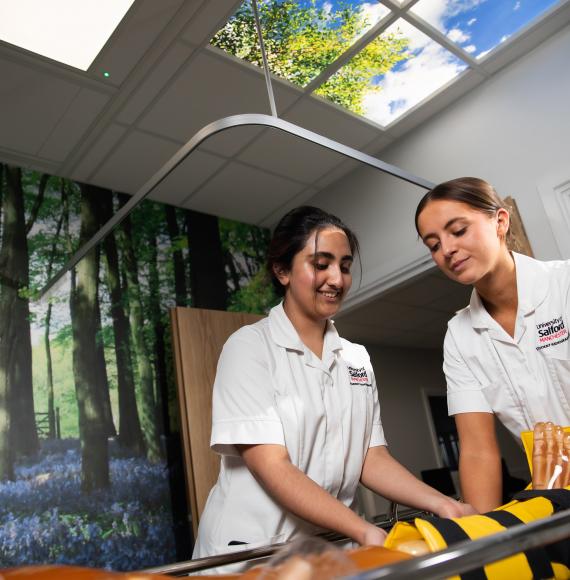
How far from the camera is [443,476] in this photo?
546 centimetres

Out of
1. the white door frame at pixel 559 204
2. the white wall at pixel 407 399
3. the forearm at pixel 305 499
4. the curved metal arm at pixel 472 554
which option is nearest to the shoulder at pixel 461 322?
the forearm at pixel 305 499

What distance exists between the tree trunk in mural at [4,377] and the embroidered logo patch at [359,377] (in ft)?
6.60

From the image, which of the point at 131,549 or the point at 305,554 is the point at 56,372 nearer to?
the point at 131,549

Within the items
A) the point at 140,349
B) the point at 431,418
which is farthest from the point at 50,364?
the point at 431,418

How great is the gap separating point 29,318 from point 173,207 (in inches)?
50.1

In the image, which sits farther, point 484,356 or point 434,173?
point 434,173

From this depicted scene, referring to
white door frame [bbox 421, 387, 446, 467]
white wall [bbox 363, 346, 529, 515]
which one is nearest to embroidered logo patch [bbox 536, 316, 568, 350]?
white wall [bbox 363, 346, 529, 515]

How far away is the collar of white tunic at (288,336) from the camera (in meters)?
1.33

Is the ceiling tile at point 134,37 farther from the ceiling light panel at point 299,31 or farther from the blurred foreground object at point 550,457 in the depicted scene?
the blurred foreground object at point 550,457

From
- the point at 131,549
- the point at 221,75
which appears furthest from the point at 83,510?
the point at 221,75

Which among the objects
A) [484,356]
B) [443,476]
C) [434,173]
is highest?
[434,173]

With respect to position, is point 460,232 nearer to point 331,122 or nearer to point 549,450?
point 549,450

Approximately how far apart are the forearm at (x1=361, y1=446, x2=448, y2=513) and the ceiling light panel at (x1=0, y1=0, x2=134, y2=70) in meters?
2.00

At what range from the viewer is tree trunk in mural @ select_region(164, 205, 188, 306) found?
11.9 ft
